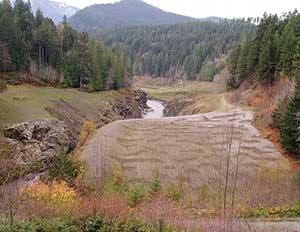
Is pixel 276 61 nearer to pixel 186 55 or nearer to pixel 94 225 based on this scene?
pixel 94 225

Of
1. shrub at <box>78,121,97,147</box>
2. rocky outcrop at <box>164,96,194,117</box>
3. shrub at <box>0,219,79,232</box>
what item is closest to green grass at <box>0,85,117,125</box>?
shrub at <box>78,121,97,147</box>

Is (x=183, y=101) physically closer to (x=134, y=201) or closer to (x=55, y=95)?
(x=55, y=95)

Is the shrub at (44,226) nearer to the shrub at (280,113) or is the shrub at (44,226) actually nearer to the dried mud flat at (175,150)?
the dried mud flat at (175,150)

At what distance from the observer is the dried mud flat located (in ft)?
114

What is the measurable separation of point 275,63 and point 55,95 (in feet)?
115

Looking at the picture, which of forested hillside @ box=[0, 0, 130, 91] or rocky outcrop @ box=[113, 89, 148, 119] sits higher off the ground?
forested hillside @ box=[0, 0, 130, 91]

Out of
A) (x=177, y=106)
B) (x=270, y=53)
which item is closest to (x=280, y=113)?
(x=270, y=53)

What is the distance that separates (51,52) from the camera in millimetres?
80500

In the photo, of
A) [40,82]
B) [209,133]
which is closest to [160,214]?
[209,133]

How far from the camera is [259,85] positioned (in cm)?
6894

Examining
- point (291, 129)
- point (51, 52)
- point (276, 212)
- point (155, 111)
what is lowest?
point (155, 111)

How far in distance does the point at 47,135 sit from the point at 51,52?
3926 cm

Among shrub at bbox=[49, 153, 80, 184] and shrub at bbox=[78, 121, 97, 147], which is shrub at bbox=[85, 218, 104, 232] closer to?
shrub at bbox=[49, 153, 80, 184]

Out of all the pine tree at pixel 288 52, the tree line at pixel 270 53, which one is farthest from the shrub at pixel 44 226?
the pine tree at pixel 288 52
